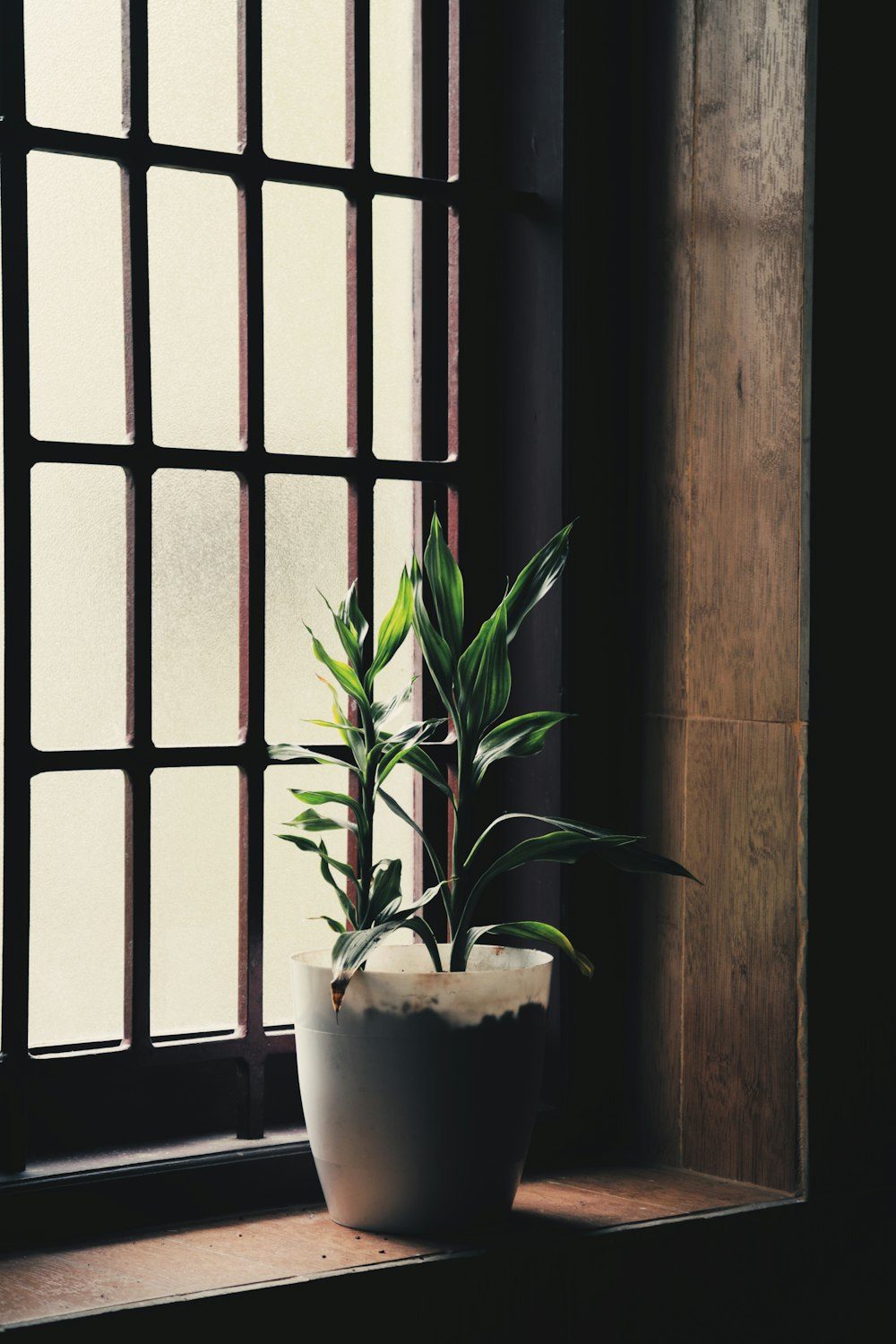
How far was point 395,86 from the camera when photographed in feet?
7.08

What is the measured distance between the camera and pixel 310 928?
2.11m

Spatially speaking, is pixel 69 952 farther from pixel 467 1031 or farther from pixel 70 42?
pixel 70 42

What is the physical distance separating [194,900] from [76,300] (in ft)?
2.33

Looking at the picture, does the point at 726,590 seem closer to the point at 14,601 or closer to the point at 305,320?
the point at 305,320

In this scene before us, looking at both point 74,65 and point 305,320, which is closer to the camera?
point 74,65

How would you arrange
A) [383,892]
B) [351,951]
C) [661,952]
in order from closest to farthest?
[351,951] → [383,892] → [661,952]

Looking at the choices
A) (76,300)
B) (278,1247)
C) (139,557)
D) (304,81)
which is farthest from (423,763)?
(304,81)

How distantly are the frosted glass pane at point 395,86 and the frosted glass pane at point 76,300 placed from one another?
0.37m

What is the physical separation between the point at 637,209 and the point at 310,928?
101 cm

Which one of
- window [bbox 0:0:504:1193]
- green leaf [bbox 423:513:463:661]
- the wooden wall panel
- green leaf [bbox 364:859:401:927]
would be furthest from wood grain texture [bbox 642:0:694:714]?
green leaf [bbox 364:859:401:927]

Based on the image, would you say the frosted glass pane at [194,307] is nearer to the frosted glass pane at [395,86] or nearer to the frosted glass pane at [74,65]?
the frosted glass pane at [74,65]

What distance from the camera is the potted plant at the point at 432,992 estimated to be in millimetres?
1783

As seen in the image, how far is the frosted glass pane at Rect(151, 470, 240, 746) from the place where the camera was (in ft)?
6.55

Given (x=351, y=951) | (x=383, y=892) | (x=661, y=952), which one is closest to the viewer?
(x=351, y=951)
